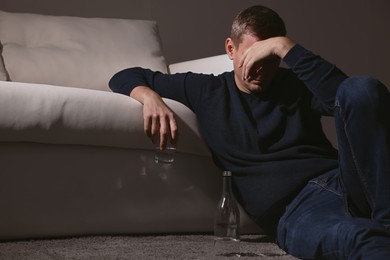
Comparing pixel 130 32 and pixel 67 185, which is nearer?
pixel 67 185

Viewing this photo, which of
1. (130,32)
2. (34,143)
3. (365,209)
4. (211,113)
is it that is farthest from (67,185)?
(130,32)

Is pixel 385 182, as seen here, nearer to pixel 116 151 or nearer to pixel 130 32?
pixel 116 151

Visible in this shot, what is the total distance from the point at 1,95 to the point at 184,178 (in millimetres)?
503

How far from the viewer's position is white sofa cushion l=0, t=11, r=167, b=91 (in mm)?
2236

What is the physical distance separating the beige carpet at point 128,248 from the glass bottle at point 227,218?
26 mm

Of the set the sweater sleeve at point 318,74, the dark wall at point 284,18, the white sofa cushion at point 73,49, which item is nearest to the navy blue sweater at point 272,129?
the sweater sleeve at point 318,74

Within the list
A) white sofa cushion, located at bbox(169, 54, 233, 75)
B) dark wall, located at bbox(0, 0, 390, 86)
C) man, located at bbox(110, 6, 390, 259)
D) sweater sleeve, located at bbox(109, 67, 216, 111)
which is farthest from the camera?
dark wall, located at bbox(0, 0, 390, 86)

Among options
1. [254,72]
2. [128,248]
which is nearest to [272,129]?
[254,72]

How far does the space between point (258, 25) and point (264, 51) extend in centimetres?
15

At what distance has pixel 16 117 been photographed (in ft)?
4.72

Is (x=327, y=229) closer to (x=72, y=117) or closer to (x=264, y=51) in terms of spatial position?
(x=264, y=51)

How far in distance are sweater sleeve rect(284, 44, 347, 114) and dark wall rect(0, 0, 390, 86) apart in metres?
1.62

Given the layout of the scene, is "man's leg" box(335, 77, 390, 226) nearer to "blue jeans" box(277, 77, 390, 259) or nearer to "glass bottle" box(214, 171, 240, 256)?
"blue jeans" box(277, 77, 390, 259)

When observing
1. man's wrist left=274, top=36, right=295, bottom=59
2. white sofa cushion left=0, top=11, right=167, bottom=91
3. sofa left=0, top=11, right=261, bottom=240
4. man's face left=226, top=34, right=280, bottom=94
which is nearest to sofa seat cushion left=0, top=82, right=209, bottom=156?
sofa left=0, top=11, right=261, bottom=240
